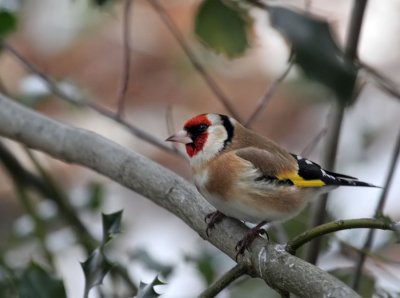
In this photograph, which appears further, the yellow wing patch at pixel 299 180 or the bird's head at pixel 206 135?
the bird's head at pixel 206 135

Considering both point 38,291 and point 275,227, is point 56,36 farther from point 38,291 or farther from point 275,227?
point 38,291

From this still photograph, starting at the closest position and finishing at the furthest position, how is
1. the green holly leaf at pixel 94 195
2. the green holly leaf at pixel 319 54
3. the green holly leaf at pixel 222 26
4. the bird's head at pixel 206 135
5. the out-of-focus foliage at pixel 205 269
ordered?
the green holly leaf at pixel 319 54
the green holly leaf at pixel 222 26
the bird's head at pixel 206 135
the out-of-focus foliage at pixel 205 269
the green holly leaf at pixel 94 195

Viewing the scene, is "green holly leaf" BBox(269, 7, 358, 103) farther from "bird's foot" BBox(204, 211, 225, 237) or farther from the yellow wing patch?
the yellow wing patch

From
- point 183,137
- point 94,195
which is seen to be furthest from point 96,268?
point 94,195

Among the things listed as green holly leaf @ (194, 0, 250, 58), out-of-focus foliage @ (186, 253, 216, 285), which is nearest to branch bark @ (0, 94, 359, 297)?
green holly leaf @ (194, 0, 250, 58)

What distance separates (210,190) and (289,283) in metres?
0.48

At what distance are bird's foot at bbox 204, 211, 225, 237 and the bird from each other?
→ 0.14 ft

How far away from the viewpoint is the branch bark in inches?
48.4

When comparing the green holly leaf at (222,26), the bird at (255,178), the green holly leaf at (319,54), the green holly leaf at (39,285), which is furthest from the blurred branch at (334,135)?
the green holly leaf at (39,285)

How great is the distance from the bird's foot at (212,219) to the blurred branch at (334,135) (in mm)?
293

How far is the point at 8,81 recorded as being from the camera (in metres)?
5.16

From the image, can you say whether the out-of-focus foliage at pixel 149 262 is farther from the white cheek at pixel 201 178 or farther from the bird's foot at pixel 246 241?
the bird's foot at pixel 246 241

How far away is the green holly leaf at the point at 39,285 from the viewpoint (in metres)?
1.23

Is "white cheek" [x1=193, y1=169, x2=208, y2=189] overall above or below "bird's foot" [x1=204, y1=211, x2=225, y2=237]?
above
